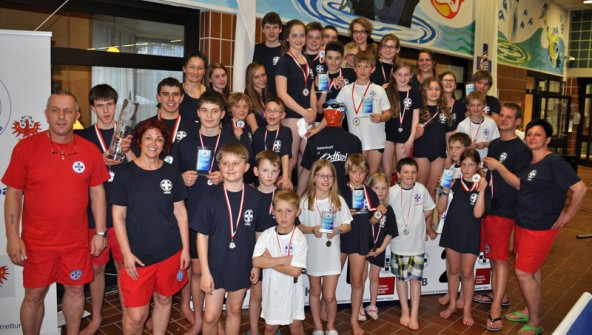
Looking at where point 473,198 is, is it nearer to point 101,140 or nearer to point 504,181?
point 504,181

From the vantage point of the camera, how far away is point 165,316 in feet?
12.1

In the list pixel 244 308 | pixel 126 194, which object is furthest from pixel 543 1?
pixel 126 194

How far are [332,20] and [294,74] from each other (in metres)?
3.08

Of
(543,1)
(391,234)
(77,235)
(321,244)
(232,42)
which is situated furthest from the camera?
(543,1)

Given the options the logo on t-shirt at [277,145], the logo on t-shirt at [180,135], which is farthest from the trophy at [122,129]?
the logo on t-shirt at [277,145]

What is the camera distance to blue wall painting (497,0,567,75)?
491 inches

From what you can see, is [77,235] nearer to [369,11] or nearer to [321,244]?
[321,244]

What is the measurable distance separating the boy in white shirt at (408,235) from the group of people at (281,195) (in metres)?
0.01

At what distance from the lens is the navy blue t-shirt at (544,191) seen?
4249 mm

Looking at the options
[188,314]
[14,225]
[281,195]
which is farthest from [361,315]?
[14,225]

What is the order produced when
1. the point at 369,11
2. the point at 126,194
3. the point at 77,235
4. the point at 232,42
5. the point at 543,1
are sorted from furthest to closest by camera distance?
the point at 543,1
the point at 369,11
the point at 232,42
the point at 77,235
the point at 126,194

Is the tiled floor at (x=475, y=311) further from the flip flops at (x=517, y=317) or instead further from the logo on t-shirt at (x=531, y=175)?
the logo on t-shirt at (x=531, y=175)

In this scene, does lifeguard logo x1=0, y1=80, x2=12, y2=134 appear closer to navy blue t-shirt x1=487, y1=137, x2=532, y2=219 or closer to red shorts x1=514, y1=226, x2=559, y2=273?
navy blue t-shirt x1=487, y1=137, x2=532, y2=219

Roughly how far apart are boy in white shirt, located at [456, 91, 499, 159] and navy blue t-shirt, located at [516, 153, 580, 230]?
1.37 metres
